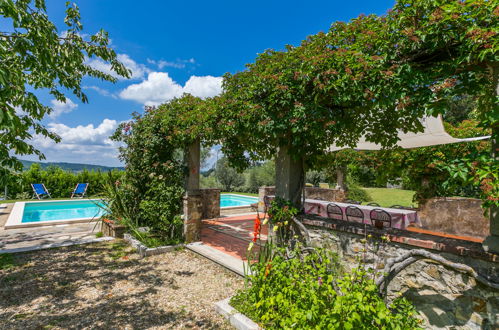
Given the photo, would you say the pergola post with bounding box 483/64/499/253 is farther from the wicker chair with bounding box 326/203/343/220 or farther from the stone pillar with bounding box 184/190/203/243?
the stone pillar with bounding box 184/190/203/243

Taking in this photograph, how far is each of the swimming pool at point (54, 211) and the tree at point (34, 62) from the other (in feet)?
21.7

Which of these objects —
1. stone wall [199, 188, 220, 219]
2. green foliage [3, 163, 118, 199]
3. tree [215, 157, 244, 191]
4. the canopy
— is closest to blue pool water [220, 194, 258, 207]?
tree [215, 157, 244, 191]

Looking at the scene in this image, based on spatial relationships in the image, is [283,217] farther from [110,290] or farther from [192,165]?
[192,165]

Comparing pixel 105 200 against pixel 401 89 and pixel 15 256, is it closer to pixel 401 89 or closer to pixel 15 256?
pixel 15 256

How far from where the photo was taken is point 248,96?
404cm

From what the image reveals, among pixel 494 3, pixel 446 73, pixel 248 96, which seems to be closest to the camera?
pixel 494 3

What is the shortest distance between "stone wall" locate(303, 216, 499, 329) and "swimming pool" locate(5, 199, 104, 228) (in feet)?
35.9

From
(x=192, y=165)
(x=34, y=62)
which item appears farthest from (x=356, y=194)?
(x=34, y=62)

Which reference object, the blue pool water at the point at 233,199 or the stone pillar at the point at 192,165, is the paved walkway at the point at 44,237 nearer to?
the stone pillar at the point at 192,165

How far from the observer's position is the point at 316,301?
2576mm

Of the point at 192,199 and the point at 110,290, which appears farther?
the point at 192,199

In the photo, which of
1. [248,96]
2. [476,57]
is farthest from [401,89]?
[248,96]

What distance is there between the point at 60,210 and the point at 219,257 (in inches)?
510

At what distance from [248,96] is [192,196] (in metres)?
3.76
